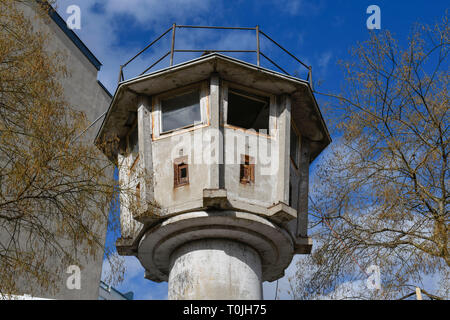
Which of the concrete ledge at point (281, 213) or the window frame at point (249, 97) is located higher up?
the window frame at point (249, 97)

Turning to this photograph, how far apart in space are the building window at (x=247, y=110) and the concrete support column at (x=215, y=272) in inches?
117

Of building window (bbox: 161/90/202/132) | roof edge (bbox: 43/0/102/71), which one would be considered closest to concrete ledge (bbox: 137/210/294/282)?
building window (bbox: 161/90/202/132)

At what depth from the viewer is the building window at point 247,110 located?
14.4 meters

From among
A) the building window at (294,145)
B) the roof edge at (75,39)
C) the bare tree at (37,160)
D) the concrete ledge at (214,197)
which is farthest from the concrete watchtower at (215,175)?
the roof edge at (75,39)

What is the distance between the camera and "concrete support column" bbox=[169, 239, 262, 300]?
1293cm

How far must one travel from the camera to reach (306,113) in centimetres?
1526

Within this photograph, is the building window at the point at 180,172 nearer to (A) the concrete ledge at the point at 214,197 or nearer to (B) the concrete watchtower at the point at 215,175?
(B) the concrete watchtower at the point at 215,175

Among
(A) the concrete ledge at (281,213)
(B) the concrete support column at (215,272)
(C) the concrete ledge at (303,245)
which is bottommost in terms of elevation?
(B) the concrete support column at (215,272)

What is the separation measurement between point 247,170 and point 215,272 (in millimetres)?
2482

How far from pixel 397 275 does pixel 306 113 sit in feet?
17.5

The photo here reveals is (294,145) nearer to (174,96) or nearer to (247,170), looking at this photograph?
(247,170)

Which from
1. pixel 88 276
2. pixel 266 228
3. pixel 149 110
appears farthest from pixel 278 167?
pixel 88 276

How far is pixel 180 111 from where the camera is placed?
564 inches

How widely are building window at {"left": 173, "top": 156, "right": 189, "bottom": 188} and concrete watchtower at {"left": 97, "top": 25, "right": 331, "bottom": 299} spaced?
2 cm
